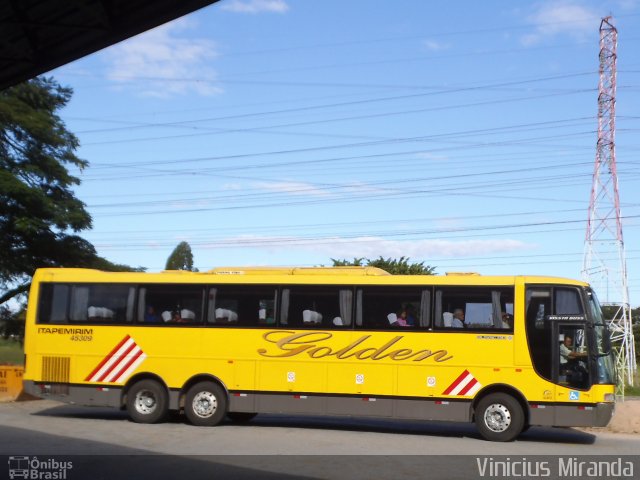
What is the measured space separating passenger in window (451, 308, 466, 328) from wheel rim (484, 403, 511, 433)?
1698 millimetres

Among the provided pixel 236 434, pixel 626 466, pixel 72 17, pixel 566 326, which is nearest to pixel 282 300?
pixel 236 434

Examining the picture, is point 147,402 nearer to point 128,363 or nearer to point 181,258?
point 128,363

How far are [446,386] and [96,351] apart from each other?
25.5ft

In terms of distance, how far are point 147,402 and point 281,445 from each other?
4880mm

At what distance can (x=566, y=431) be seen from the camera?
62.8 feet

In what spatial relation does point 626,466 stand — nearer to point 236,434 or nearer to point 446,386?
point 446,386

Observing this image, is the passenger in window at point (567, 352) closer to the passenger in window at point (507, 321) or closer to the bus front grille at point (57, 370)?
the passenger in window at point (507, 321)

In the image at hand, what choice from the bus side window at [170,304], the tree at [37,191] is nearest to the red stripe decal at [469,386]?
the bus side window at [170,304]

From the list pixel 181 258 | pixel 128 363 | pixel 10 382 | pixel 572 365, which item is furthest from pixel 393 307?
pixel 181 258

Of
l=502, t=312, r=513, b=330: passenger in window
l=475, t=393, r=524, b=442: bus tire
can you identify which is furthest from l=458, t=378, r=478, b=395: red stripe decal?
l=502, t=312, r=513, b=330: passenger in window

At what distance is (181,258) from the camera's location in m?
88.1

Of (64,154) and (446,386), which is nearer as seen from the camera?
(446,386)

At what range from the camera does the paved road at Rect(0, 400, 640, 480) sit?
12.4 metres

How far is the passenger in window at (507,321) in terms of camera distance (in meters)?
17.0
